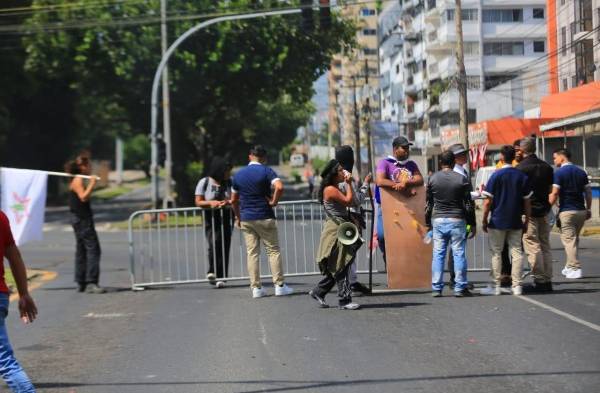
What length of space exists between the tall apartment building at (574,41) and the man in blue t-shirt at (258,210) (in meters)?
11.2

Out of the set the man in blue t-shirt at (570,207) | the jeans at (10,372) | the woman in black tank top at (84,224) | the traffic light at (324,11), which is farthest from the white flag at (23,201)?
the traffic light at (324,11)

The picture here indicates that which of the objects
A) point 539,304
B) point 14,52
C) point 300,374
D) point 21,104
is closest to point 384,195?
point 539,304

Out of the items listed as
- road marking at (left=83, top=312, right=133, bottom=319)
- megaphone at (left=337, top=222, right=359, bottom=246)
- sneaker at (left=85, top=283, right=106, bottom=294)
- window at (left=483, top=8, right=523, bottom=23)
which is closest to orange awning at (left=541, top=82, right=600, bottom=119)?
window at (left=483, top=8, right=523, bottom=23)

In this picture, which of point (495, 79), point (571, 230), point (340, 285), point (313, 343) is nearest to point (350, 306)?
point (340, 285)

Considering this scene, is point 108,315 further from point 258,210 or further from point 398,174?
point 398,174

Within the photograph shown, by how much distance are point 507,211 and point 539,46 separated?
25.2m

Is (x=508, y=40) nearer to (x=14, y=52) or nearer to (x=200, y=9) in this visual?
(x=200, y=9)

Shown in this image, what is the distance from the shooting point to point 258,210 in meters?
11.4

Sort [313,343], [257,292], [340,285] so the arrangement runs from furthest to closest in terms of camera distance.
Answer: [257,292] < [340,285] < [313,343]

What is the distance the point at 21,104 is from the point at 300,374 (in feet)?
168

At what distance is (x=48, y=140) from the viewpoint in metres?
56.6

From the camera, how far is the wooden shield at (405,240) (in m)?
11.0

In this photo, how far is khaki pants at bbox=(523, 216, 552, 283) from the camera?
11055 millimetres

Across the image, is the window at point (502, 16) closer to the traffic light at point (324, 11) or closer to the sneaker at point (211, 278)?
the traffic light at point (324, 11)
